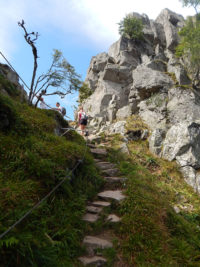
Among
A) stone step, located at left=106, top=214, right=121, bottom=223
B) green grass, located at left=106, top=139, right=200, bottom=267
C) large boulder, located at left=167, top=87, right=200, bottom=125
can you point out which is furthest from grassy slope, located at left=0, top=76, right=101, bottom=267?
large boulder, located at left=167, top=87, right=200, bottom=125

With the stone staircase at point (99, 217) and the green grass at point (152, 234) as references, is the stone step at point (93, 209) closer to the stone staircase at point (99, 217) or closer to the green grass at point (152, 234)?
the stone staircase at point (99, 217)

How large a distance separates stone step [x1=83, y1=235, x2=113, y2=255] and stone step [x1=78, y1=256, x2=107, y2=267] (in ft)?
0.57

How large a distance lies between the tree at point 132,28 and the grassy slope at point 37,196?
31.3 meters

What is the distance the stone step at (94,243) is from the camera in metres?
3.37

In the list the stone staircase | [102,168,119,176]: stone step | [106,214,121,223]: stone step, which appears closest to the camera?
the stone staircase

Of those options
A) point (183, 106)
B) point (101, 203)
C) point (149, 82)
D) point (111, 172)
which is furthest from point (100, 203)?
point (149, 82)

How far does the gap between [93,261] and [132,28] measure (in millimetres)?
35622

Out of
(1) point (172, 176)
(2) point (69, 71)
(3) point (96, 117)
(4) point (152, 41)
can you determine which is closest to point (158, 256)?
(1) point (172, 176)

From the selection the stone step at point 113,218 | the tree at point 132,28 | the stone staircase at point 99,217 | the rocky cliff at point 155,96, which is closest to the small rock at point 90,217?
the stone staircase at point 99,217

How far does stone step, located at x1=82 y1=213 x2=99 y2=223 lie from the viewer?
13.2ft

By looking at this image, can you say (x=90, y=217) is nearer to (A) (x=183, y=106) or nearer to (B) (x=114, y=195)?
(B) (x=114, y=195)

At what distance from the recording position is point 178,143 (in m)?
11.0

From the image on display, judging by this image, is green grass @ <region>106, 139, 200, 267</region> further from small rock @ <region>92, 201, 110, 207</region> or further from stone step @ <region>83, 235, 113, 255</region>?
small rock @ <region>92, 201, 110, 207</region>

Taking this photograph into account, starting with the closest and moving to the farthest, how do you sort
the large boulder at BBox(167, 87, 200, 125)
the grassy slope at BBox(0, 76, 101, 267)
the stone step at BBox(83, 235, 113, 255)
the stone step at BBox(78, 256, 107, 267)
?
the grassy slope at BBox(0, 76, 101, 267)
the stone step at BBox(78, 256, 107, 267)
the stone step at BBox(83, 235, 113, 255)
the large boulder at BBox(167, 87, 200, 125)
